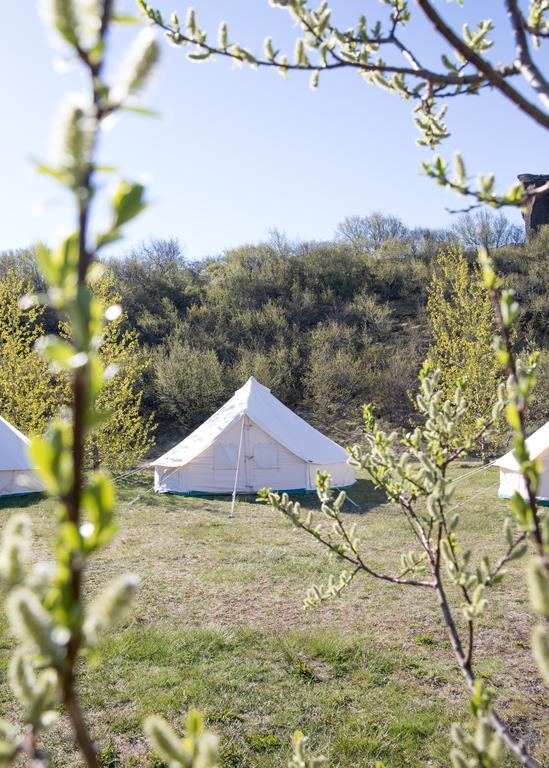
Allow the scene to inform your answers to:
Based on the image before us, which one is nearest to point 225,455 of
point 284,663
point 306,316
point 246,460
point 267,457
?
point 246,460

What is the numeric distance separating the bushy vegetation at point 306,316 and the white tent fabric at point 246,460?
22.6 ft

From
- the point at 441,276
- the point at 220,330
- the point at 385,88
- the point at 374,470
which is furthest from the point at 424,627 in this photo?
the point at 441,276

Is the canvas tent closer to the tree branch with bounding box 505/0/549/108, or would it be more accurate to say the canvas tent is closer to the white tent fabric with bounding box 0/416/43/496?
the white tent fabric with bounding box 0/416/43/496

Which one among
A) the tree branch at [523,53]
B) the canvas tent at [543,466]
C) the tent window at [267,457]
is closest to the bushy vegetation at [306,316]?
the canvas tent at [543,466]

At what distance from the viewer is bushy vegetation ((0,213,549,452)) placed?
70.2ft

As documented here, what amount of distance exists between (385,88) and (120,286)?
25.8 metres

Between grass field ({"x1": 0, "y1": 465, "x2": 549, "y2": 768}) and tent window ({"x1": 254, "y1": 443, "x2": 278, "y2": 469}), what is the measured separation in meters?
3.98

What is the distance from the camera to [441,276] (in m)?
26.4

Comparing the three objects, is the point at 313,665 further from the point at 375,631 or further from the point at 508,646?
the point at 508,646

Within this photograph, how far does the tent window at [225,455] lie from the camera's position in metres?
11.7

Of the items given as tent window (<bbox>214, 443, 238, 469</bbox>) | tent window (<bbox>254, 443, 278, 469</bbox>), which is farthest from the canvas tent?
tent window (<bbox>214, 443, 238, 469</bbox>)

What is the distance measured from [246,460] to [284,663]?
7.29 metres

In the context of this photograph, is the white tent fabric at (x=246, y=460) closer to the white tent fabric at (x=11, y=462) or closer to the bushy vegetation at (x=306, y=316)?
the white tent fabric at (x=11, y=462)

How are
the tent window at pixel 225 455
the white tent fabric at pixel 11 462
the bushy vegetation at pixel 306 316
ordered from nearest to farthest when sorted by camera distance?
the white tent fabric at pixel 11 462, the tent window at pixel 225 455, the bushy vegetation at pixel 306 316
